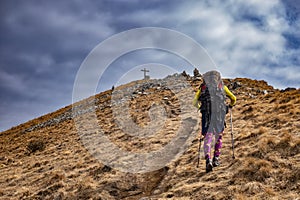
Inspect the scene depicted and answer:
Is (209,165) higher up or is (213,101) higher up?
(213,101)

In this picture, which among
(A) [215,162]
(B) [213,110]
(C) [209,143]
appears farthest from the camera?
(A) [215,162]

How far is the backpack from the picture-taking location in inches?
374

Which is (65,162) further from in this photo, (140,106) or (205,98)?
(140,106)

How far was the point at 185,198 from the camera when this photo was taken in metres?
7.94

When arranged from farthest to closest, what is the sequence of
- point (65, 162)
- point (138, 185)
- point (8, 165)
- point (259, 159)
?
point (8, 165) < point (65, 162) < point (138, 185) < point (259, 159)

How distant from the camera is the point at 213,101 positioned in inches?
376

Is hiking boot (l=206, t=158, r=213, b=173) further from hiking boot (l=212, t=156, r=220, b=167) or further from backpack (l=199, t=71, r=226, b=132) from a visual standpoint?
backpack (l=199, t=71, r=226, b=132)

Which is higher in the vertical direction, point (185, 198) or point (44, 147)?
point (44, 147)

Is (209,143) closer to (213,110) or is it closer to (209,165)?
(209,165)

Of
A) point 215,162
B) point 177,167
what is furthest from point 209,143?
point 177,167

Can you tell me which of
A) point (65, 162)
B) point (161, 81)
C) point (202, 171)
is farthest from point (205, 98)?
point (161, 81)

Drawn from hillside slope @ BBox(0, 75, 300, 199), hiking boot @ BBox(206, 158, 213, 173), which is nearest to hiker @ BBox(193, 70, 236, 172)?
hiking boot @ BBox(206, 158, 213, 173)

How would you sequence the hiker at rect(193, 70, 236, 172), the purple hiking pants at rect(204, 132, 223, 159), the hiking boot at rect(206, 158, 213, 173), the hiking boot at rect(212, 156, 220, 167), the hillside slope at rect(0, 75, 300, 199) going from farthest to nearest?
the hiking boot at rect(212, 156, 220, 167) → the hiker at rect(193, 70, 236, 172) → the hiking boot at rect(206, 158, 213, 173) → the purple hiking pants at rect(204, 132, 223, 159) → the hillside slope at rect(0, 75, 300, 199)

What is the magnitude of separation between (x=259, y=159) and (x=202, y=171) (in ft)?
6.03
